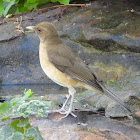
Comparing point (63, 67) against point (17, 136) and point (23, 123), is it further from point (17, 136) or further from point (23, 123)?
point (17, 136)

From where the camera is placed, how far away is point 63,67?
5934 millimetres

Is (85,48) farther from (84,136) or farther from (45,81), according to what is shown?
(84,136)

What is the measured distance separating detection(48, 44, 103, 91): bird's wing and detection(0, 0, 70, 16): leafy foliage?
122 inches

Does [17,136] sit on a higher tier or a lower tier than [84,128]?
higher

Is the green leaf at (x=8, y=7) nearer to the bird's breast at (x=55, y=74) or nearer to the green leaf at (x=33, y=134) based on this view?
the bird's breast at (x=55, y=74)

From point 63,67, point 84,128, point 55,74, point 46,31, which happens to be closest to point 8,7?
point 46,31

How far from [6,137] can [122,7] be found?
568 cm

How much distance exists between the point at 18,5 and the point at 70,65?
4228 millimetres

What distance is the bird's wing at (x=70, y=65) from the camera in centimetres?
577

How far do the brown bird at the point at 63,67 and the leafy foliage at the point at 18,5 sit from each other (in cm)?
295

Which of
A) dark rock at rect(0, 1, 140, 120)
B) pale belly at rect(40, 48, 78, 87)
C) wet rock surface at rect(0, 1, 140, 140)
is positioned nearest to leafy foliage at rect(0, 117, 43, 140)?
pale belly at rect(40, 48, 78, 87)

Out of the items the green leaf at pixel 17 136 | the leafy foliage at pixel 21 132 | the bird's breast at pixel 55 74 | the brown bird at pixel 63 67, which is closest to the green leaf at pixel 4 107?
the leafy foliage at pixel 21 132

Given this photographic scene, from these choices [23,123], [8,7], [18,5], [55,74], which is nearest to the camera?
[23,123]

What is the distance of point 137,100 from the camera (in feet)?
20.0
